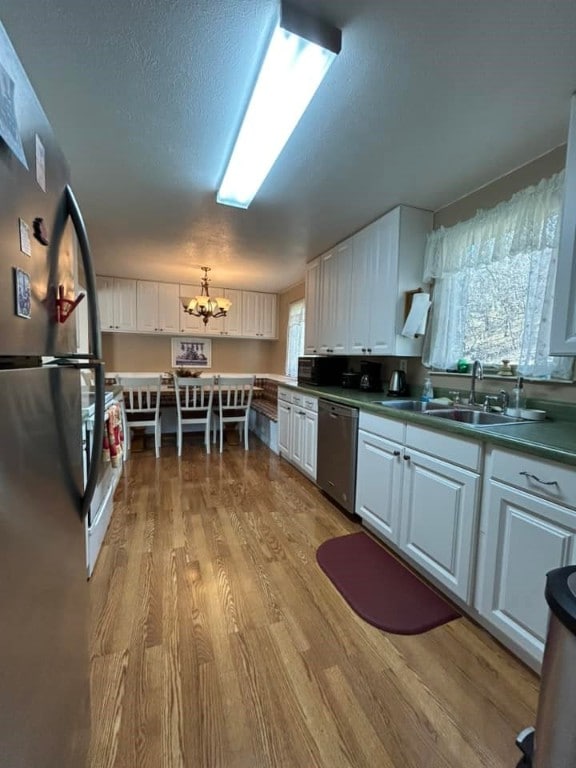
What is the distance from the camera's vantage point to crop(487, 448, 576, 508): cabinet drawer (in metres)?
1.17

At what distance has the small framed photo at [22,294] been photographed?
0.56 metres

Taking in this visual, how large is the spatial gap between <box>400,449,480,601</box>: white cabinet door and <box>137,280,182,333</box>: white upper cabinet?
4.27m

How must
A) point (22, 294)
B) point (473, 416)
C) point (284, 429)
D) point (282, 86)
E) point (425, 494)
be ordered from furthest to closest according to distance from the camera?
point (284, 429)
point (473, 416)
point (425, 494)
point (282, 86)
point (22, 294)

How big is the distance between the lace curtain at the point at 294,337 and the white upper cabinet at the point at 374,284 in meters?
1.26

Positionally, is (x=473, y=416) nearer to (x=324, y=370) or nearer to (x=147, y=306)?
(x=324, y=370)

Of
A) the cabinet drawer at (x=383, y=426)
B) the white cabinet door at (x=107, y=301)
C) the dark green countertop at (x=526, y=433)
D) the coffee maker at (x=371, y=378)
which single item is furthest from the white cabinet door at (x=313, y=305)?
the white cabinet door at (x=107, y=301)

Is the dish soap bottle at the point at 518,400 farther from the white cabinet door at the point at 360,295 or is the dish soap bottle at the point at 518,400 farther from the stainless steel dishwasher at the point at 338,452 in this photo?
the white cabinet door at the point at 360,295

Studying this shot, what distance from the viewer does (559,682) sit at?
0.61 m

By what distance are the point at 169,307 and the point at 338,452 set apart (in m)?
3.74

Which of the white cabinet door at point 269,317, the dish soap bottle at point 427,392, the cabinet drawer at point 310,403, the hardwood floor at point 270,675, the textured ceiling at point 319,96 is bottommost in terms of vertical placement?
the hardwood floor at point 270,675

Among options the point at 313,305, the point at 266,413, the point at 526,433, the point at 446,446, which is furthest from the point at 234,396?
the point at 526,433

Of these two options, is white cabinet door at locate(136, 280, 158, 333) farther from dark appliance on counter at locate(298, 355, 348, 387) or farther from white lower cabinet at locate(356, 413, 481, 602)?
white lower cabinet at locate(356, 413, 481, 602)

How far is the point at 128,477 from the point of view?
3.24m

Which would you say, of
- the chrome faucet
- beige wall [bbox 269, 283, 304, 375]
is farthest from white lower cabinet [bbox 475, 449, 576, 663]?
beige wall [bbox 269, 283, 304, 375]
